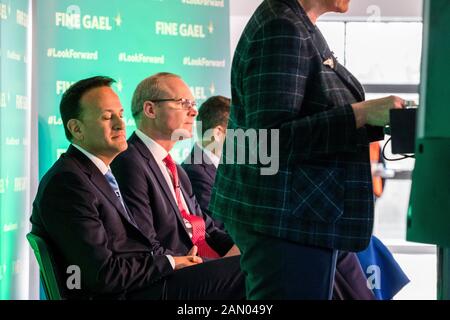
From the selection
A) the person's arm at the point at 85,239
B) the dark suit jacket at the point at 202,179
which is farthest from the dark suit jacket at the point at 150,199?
the dark suit jacket at the point at 202,179

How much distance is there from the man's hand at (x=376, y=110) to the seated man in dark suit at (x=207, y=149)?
2.09 m

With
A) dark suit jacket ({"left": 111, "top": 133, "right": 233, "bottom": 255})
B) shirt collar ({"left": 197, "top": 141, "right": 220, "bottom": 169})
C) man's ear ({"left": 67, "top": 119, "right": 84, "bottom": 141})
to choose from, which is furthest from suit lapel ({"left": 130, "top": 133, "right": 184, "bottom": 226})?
shirt collar ({"left": 197, "top": 141, "right": 220, "bottom": 169})

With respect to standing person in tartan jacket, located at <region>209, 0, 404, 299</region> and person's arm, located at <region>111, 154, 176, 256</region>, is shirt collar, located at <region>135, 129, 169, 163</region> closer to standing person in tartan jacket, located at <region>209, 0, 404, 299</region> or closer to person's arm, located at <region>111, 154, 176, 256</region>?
person's arm, located at <region>111, 154, 176, 256</region>

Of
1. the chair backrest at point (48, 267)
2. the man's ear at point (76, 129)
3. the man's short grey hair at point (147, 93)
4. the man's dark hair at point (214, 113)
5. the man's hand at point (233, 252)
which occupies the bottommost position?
the man's hand at point (233, 252)

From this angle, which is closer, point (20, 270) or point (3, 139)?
point (3, 139)

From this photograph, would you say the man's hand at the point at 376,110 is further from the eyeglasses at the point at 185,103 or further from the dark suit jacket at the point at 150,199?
the eyeglasses at the point at 185,103

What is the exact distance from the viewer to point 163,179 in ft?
10.8

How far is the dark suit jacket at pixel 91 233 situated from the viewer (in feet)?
8.47

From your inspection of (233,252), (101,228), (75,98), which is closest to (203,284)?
(101,228)

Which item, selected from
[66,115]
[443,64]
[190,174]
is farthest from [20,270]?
[443,64]

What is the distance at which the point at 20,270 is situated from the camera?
13.1 ft

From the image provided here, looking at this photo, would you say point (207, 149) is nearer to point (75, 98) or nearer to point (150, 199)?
point (150, 199)
